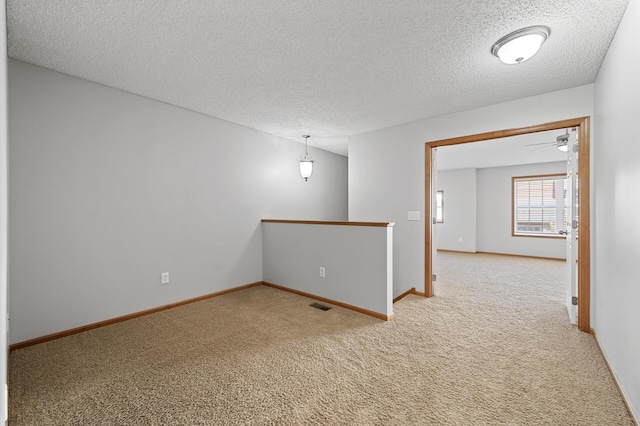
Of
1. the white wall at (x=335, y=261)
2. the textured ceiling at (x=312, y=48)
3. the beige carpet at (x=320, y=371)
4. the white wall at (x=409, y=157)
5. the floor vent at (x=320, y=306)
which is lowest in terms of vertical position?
the beige carpet at (x=320, y=371)

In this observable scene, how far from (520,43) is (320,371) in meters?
2.66

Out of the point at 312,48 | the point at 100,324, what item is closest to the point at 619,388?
the point at 312,48

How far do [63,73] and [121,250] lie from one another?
5.48 feet

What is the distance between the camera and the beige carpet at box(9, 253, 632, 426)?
158 centimetres

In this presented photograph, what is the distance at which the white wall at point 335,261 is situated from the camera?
2.93 metres

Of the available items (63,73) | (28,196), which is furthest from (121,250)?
(63,73)

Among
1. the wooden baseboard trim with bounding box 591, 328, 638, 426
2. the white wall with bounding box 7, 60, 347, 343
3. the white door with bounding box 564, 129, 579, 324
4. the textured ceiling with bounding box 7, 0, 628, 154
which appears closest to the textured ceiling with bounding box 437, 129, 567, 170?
the white door with bounding box 564, 129, 579, 324

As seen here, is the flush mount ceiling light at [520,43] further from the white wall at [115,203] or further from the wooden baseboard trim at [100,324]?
the wooden baseboard trim at [100,324]

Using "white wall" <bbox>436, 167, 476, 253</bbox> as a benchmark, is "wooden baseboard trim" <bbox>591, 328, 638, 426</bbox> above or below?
below

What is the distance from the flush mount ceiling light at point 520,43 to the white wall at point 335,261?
1.69 metres

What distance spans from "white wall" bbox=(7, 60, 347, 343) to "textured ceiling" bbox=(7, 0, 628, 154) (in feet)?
1.01

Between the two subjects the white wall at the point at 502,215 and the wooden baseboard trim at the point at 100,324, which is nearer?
the wooden baseboard trim at the point at 100,324

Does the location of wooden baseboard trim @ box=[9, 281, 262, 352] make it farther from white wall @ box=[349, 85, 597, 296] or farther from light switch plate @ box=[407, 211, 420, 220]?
light switch plate @ box=[407, 211, 420, 220]

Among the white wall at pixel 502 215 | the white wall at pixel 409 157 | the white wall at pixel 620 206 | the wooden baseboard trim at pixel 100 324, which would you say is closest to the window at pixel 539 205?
the white wall at pixel 502 215
